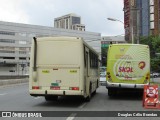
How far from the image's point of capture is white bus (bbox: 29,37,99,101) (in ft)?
58.7

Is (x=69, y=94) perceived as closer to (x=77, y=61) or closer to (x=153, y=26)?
(x=77, y=61)

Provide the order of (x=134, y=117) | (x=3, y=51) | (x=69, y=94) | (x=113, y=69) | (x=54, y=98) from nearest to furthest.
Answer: (x=134, y=117)
(x=69, y=94)
(x=54, y=98)
(x=113, y=69)
(x=3, y=51)

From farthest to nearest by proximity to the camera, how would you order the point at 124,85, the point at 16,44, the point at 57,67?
the point at 16,44 < the point at 124,85 < the point at 57,67

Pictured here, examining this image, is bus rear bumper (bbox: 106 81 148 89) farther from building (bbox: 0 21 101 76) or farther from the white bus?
building (bbox: 0 21 101 76)

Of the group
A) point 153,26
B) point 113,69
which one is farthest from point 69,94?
point 153,26

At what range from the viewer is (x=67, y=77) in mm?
17938

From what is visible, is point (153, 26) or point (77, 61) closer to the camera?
point (77, 61)

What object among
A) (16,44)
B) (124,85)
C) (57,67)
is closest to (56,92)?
(57,67)

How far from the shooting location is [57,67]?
59.5 ft

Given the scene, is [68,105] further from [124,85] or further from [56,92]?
[124,85]

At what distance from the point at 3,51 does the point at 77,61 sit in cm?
12091

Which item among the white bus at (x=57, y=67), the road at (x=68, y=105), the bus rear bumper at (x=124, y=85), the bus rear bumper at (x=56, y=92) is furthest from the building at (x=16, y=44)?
the bus rear bumper at (x=56, y=92)

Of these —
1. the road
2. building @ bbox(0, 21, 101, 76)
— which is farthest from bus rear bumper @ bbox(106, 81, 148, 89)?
building @ bbox(0, 21, 101, 76)

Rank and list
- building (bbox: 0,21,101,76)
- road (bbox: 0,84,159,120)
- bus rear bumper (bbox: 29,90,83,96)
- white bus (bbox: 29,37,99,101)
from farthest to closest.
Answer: building (bbox: 0,21,101,76) → white bus (bbox: 29,37,99,101) → bus rear bumper (bbox: 29,90,83,96) → road (bbox: 0,84,159,120)
